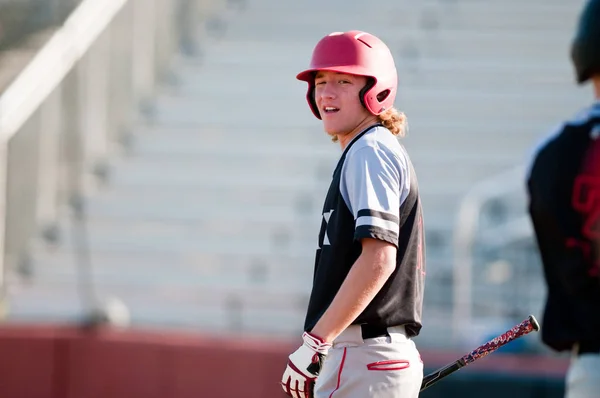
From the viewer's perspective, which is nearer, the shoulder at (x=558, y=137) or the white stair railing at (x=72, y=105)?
the shoulder at (x=558, y=137)

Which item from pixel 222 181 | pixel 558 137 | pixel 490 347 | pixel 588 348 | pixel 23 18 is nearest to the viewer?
pixel 490 347

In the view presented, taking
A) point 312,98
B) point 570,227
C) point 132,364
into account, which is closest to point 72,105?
point 132,364

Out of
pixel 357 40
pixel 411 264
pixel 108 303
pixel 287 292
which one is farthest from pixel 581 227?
pixel 287 292

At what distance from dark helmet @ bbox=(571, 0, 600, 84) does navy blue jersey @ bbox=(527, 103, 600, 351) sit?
19 cm

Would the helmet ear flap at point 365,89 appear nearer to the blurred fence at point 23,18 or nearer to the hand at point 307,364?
the hand at point 307,364

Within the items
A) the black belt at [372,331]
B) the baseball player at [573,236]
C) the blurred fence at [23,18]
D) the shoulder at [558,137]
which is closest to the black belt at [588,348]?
the baseball player at [573,236]

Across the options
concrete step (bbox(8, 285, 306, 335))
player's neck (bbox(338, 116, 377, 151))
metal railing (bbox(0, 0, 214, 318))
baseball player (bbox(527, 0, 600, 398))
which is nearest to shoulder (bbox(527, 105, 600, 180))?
baseball player (bbox(527, 0, 600, 398))

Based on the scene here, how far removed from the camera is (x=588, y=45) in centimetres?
427

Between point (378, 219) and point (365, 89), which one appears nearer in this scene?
point (378, 219)

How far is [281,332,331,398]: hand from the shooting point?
360 centimetres

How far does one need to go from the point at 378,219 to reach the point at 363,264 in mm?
140

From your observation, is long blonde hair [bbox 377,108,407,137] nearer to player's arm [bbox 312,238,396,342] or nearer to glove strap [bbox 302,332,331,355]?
player's arm [bbox 312,238,396,342]

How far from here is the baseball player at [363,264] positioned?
355 centimetres

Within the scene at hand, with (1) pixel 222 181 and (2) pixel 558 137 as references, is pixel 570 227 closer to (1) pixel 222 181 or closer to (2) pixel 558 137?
(2) pixel 558 137
